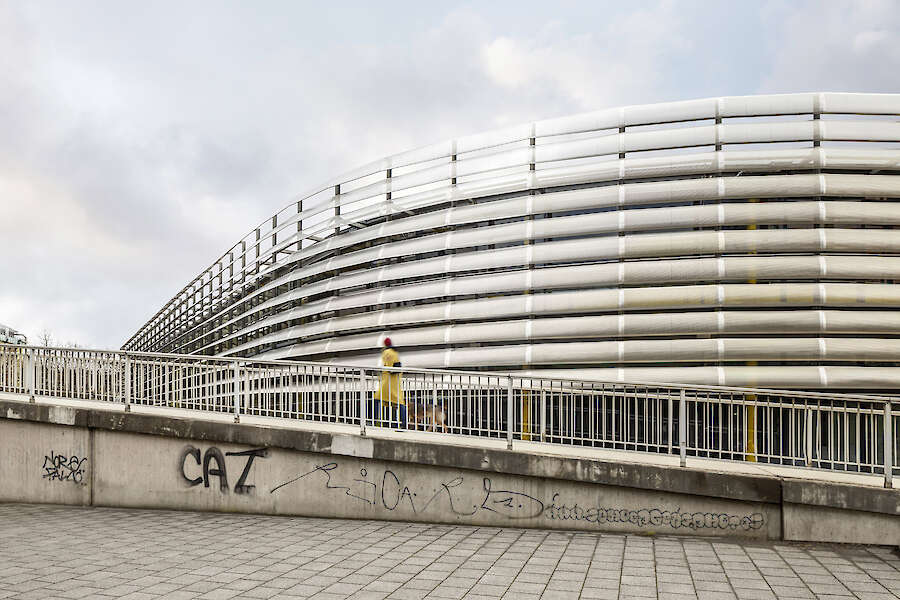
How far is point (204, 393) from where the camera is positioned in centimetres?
978

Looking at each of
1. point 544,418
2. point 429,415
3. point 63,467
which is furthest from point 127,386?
point 544,418

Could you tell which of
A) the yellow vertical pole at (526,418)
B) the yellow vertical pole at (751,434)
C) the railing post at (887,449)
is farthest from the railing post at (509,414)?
the railing post at (887,449)

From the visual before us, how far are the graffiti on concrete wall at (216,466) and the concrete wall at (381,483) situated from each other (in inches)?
0.5

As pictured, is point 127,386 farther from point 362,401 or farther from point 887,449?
point 887,449

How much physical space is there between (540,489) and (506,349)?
24.5 feet

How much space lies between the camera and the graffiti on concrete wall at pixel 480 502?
7.58m

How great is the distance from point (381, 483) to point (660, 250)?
860 centimetres

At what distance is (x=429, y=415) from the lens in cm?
908

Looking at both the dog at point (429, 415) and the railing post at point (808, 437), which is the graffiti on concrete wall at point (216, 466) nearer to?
the dog at point (429, 415)

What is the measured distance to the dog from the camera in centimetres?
903

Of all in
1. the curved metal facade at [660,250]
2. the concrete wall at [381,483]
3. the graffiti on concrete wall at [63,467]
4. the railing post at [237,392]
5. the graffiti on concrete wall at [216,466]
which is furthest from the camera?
the curved metal facade at [660,250]

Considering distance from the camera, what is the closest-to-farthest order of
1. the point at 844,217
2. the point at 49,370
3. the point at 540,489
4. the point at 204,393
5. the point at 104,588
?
the point at 104,588 < the point at 540,489 < the point at 204,393 < the point at 49,370 < the point at 844,217

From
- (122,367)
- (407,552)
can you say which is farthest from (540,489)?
(122,367)

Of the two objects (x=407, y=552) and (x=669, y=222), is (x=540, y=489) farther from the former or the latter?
(x=669, y=222)
